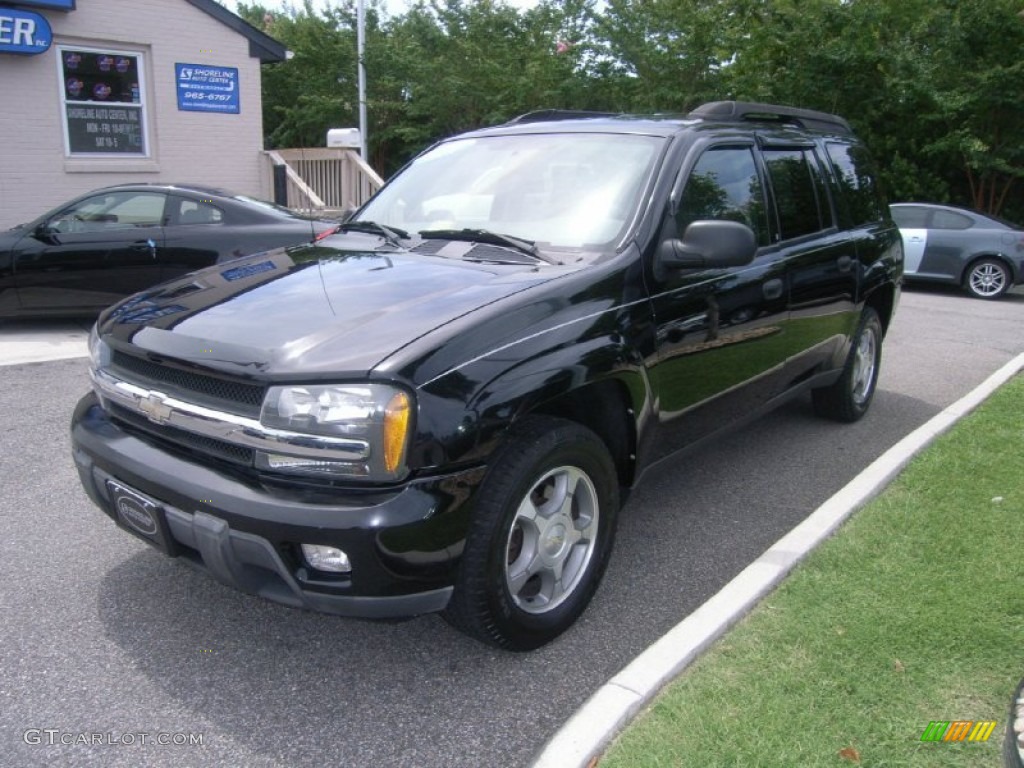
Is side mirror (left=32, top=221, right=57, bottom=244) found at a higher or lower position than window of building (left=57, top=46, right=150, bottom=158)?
lower

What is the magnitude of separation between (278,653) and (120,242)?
6150 millimetres

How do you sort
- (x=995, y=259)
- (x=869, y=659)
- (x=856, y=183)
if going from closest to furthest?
1. (x=869, y=659)
2. (x=856, y=183)
3. (x=995, y=259)

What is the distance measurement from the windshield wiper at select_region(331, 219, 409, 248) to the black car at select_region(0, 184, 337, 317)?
393 centimetres

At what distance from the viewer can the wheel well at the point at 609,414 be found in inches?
121

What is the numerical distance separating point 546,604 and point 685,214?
169 centimetres

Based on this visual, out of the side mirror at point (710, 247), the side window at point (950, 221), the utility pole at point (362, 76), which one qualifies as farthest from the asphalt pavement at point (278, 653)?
the utility pole at point (362, 76)

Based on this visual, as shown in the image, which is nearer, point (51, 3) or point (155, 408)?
point (155, 408)

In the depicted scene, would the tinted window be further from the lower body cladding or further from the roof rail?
the lower body cladding

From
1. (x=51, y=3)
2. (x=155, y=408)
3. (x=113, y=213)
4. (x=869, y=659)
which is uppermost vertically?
(x=51, y=3)

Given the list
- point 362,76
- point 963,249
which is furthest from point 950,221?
point 362,76

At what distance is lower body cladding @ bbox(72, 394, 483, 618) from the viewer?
241 cm

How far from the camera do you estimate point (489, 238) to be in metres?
3.49

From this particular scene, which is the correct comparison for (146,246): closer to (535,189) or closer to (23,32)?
(23,32)

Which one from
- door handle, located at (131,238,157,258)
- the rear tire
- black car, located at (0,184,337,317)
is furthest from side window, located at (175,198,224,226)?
the rear tire
